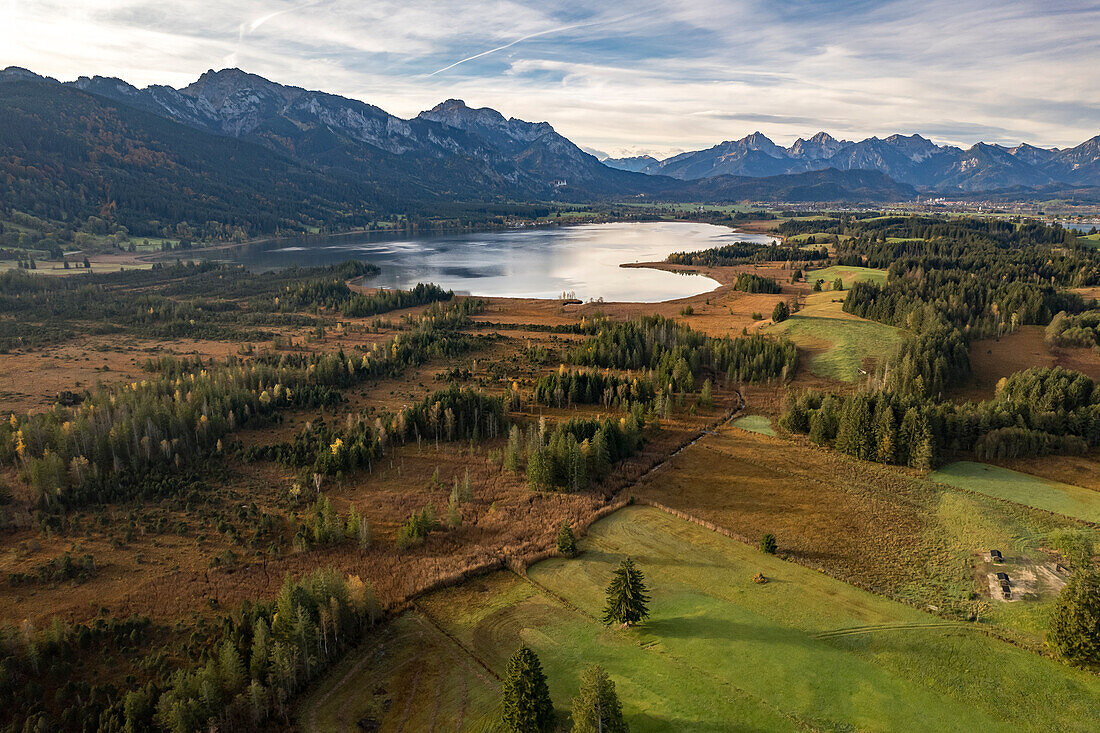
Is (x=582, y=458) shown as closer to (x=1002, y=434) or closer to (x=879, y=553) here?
(x=879, y=553)

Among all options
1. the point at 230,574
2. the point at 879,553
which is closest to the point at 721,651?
the point at 879,553

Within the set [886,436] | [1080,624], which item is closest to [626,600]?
[1080,624]

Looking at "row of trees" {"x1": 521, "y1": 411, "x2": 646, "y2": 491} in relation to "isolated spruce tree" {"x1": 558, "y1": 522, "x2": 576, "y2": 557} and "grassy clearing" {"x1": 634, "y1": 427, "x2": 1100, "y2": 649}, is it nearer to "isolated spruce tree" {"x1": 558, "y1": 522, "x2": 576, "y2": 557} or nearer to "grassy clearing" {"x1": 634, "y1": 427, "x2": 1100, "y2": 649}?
"grassy clearing" {"x1": 634, "y1": 427, "x2": 1100, "y2": 649}

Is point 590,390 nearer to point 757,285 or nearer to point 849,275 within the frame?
point 757,285

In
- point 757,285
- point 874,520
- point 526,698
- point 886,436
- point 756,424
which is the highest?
point 757,285

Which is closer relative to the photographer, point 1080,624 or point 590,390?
point 1080,624

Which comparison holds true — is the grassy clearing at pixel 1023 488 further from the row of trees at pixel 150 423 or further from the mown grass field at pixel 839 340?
the row of trees at pixel 150 423

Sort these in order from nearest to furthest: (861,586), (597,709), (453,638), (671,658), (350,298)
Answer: (597,709) < (671,658) < (453,638) < (861,586) < (350,298)
